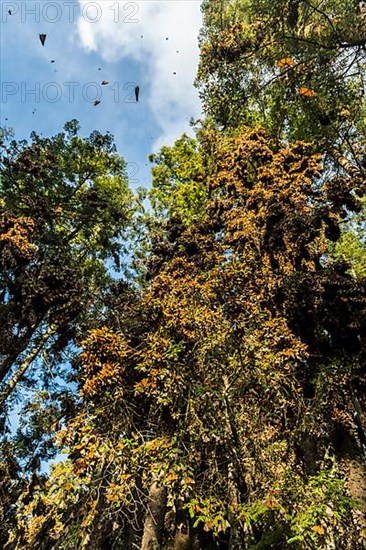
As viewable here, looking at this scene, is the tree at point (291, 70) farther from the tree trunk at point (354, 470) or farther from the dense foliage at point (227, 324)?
the tree trunk at point (354, 470)

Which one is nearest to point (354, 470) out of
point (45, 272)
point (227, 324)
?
point (227, 324)

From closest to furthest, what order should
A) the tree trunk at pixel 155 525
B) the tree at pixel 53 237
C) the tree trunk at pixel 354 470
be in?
the tree trunk at pixel 354 470 < the tree trunk at pixel 155 525 < the tree at pixel 53 237

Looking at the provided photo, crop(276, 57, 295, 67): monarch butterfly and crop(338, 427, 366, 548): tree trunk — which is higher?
crop(276, 57, 295, 67): monarch butterfly

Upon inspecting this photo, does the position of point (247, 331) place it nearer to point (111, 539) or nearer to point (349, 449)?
point (349, 449)

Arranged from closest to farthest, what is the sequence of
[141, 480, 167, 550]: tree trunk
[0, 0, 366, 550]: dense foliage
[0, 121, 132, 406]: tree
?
[0, 0, 366, 550]: dense foliage, [141, 480, 167, 550]: tree trunk, [0, 121, 132, 406]: tree

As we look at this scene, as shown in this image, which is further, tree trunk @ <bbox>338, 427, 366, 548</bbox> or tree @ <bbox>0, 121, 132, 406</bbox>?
tree @ <bbox>0, 121, 132, 406</bbox>

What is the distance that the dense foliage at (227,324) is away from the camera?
5.79m

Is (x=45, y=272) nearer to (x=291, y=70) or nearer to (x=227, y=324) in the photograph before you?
(x=227, y=324)

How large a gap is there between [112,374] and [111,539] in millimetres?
6933

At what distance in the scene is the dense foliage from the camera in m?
5.79

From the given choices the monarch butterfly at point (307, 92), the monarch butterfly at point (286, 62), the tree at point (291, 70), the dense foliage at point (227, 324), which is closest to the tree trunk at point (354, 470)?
the dense foliage at point (227, 324)

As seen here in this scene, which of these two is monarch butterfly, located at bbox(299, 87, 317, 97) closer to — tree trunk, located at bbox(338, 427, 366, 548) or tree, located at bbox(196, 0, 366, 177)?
tree, located at bbox(196, 0, 366, 177)

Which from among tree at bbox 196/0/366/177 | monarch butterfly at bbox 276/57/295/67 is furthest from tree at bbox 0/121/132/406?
monarch butterfly at bbox 276/57/295/67

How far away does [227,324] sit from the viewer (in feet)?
22.8
